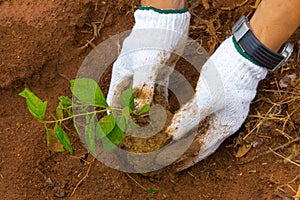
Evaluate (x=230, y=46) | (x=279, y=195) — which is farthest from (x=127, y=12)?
(x=279, y=195)

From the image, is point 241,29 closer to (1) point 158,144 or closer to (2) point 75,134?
(1) point 158,144

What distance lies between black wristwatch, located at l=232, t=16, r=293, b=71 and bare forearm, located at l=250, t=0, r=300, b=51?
0.03 metres

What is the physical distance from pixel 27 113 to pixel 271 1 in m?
0.91

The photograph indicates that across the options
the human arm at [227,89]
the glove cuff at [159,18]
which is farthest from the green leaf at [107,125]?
the glove cuff at [159,18]

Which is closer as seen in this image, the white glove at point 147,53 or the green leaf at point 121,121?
the green leaf at point 121,121

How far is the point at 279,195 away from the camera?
4.72 ft

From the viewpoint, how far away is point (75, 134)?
166 cm

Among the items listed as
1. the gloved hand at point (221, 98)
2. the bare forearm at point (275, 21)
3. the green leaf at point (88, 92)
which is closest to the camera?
the green leaf at point (88, 92)

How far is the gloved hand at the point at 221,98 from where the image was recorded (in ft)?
4.85

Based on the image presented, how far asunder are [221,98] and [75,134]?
1.73 feet

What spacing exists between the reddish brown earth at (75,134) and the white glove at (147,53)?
0.57 feet

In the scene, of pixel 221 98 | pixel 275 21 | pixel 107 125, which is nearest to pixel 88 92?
pixel 107 125

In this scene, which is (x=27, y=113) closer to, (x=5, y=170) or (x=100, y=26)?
(x=5, y=170)

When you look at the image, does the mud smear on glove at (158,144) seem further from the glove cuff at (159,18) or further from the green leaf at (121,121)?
the glove cuff at (159,18)
